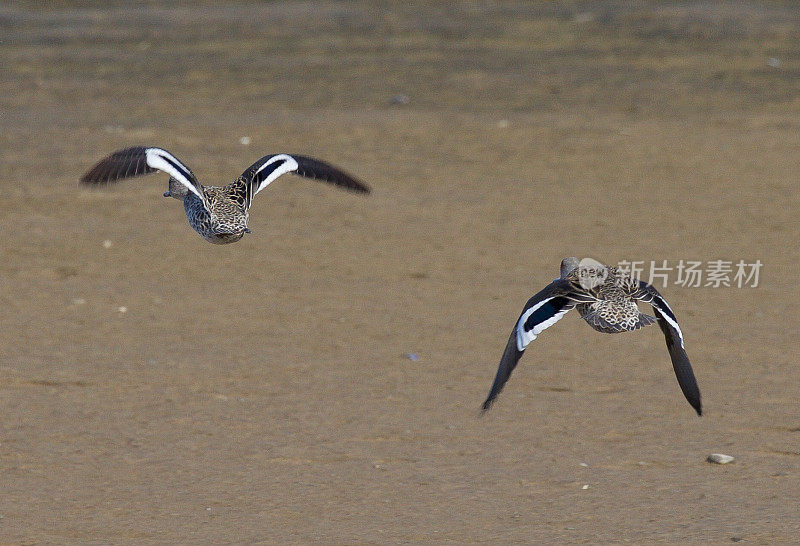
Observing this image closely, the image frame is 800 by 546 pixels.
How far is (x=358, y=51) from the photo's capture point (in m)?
22.7

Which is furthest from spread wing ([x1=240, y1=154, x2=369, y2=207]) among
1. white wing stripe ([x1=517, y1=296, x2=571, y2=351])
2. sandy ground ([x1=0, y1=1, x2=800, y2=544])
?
sandy ground ([x1=0, y1=1, x2=800, y2=544])

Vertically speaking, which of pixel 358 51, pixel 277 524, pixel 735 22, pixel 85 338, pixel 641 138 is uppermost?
pixel 735 22

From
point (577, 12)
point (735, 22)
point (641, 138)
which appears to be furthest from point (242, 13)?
point (641, 138)

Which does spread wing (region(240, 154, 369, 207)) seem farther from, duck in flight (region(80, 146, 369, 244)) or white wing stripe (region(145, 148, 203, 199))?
white wing stripe (region(145, 148, 203, 199))

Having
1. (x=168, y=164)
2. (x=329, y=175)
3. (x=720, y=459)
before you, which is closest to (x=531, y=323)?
(x=329, y=175)

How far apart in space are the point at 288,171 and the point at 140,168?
0.59 metres

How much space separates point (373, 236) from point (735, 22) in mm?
12929

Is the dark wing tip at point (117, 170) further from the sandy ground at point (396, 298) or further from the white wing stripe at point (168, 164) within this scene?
the sandy ground at point (396, 298)

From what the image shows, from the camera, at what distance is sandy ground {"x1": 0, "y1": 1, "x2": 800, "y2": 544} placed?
26.3 feet

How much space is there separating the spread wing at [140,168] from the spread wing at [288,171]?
267 millimetres

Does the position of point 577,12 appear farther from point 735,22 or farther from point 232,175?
point 232,175

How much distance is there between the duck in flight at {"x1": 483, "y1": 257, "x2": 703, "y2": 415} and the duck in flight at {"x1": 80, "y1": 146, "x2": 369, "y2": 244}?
2.79ft

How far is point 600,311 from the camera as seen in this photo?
5973 millimetres

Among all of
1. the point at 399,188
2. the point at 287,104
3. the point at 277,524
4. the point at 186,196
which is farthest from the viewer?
the point at 287,104
